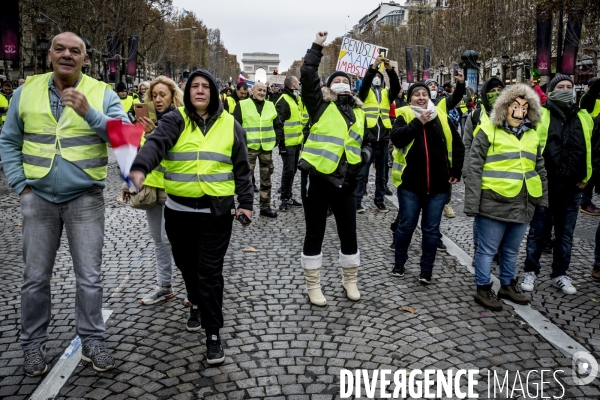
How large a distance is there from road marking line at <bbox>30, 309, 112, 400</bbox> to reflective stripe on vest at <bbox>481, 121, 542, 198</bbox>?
11.8 feet

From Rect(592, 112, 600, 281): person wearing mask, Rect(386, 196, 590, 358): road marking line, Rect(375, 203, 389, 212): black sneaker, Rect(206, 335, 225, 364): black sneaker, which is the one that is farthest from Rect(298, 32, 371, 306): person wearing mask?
Rect(375, 203, 389, 212): black sneaker

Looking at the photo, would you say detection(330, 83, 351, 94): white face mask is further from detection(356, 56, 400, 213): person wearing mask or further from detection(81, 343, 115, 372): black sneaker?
detection(356, 56, 400, 213): person wearing mask

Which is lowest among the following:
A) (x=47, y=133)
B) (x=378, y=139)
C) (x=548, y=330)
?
(x=548, y=330)

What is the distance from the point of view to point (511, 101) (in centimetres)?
498

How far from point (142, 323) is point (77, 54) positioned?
2.19 meters

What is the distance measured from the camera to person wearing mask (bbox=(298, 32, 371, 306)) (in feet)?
16.1

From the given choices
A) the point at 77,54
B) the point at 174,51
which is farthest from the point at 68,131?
the point at 174,51

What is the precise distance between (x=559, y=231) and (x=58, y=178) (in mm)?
4637

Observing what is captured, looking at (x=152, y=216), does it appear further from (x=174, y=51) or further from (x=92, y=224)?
(x=174, y=51)

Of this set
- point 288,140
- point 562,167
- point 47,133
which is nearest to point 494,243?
point 562,167

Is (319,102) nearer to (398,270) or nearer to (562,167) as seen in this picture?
(398,270)

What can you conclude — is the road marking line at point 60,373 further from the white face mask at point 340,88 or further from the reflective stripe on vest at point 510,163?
the reflective stripe on vest at point 510,163

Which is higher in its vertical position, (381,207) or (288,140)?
(288,140)

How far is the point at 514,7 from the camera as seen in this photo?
33938mm
